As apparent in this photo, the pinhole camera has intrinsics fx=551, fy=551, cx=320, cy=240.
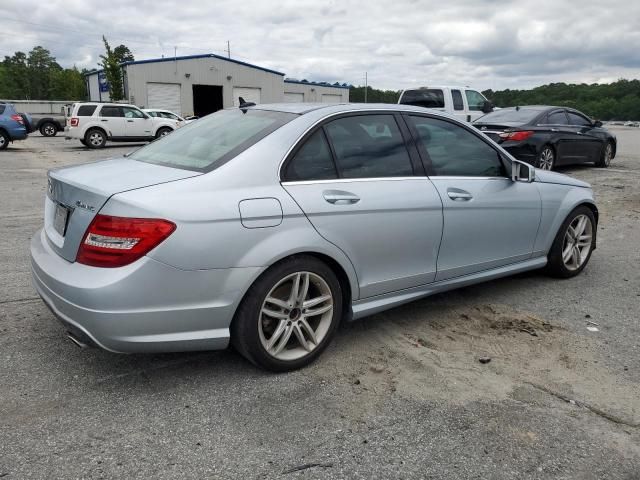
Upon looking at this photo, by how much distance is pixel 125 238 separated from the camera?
266 centimetres

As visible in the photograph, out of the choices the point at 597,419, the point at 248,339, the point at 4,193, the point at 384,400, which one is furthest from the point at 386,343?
the point at 4,193

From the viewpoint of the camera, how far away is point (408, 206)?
3.55 meters

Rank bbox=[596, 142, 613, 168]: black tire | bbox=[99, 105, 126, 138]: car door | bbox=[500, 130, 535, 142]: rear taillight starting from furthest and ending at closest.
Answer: bbox=[99, 105, 126, 138]: car door, bbox=[596, 142, 613, 168]: black tire, bbox=[500, 130, 535, 142]: rear taillight

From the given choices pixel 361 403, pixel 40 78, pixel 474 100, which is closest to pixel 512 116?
pixel 474 100

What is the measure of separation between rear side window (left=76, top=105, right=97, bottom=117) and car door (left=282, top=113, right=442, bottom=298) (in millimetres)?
19823

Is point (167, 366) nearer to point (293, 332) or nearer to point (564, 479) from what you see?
point (293, 332)

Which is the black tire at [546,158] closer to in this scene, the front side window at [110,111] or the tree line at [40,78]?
the front side window at [110,111]

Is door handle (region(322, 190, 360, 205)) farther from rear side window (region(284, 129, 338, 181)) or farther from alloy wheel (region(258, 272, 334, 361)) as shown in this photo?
alloy wheel (region(258, 272, 334, 361))

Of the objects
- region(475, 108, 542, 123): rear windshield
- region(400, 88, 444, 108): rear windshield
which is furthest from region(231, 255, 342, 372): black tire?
region(400, 88, 444, 108): rear windshield

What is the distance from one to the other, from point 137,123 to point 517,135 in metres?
16.2

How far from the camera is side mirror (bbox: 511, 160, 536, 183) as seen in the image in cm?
429

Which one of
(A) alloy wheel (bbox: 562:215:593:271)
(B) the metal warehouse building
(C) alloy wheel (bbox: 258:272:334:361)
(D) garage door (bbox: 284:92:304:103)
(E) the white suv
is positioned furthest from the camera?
(D) garage door (bbox: 284:92:304:103)

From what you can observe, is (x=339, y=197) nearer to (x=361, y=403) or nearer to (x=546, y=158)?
(x=361, y=403)

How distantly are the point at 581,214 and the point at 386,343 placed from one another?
2592 millimetres
